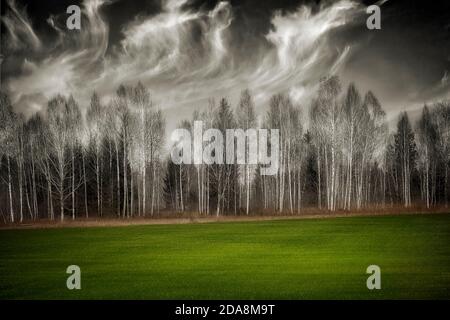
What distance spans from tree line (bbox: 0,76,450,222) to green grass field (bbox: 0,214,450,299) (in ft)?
47.3

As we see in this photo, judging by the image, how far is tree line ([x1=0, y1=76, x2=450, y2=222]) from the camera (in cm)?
3984

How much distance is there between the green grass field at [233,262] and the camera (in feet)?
40.2

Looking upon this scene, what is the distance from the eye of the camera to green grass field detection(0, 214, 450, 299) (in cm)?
1225

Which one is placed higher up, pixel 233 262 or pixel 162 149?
pixel 162 149

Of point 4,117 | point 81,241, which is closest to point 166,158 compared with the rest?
point 4,117

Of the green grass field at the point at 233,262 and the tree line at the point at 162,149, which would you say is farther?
the tree line at the point at 162,149

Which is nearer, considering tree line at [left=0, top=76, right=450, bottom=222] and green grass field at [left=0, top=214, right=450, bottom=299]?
green grass field at [left=0, top=214, right=450, bottom=299]

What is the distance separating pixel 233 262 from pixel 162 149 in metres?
28.8

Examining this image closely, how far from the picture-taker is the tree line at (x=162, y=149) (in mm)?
39844

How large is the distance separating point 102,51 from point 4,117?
9.73 meters

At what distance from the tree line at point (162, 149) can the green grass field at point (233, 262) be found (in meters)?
14.4

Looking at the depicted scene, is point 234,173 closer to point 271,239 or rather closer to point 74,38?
point 74,38

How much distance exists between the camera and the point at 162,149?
4384 centimetres
